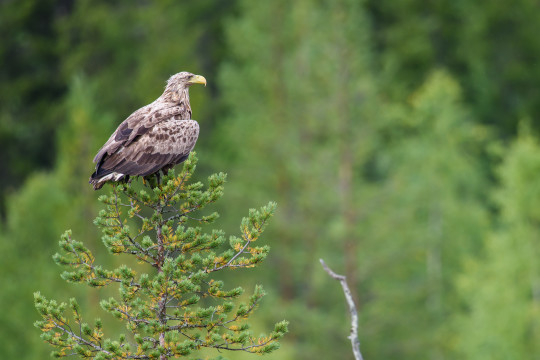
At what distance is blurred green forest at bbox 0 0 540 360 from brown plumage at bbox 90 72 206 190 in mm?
14926

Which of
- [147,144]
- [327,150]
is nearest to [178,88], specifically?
[147,144]

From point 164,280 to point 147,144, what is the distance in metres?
1.47

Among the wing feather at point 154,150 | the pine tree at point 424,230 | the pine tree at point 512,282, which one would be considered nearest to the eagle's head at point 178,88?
the wing feather at point 154,150

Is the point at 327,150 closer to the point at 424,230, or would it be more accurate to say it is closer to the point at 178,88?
the point at 424,230

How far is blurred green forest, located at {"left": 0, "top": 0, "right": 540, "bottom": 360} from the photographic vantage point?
29.1 metres

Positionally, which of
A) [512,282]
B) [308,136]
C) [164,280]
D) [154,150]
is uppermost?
[308,136]

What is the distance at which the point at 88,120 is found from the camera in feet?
91.1

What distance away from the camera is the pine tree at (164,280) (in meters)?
9.06

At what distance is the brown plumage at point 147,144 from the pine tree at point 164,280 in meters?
0.22

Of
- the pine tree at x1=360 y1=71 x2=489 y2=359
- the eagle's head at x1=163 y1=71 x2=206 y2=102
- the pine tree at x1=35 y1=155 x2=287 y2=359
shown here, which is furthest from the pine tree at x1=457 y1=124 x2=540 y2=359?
the pine tree at x1=35 y1=155 x2=287 y2=359

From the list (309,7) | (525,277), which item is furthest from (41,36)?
(525,277)

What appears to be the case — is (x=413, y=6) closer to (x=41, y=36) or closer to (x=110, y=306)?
(x=41, y=36)

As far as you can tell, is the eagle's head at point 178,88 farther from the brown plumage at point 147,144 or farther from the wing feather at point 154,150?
the wing feather at point 154,150

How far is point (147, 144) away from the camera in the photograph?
32.1 ft
